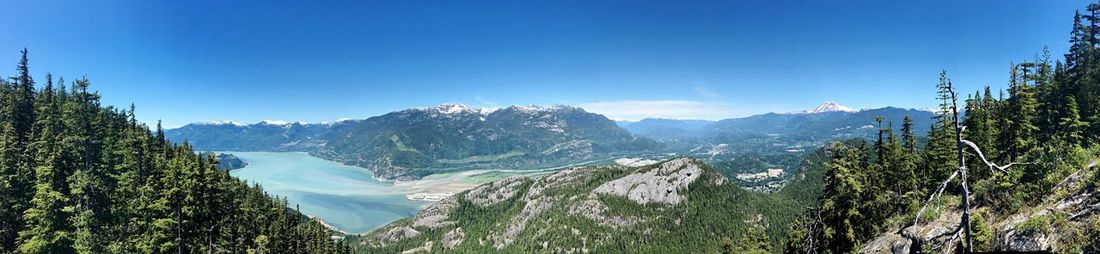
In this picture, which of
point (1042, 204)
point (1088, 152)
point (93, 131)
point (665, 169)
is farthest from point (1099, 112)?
point (665, 169)

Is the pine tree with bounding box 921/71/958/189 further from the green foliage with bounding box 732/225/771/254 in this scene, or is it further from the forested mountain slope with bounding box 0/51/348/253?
the forested mountain slope with bounding box 0/51/348/253

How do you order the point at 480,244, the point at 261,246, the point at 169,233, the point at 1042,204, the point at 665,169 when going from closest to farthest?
the point at 1042,204
the point at 169,233
the point at 261,246
the point at 480,244
the point at 665,169

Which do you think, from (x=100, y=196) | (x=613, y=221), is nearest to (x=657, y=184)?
(x=613, y=221)

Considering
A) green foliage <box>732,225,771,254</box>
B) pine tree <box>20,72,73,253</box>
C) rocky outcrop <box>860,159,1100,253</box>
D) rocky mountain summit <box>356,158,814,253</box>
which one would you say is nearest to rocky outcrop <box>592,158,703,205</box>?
rocky mountain summit <box>356,158,814,253</box>

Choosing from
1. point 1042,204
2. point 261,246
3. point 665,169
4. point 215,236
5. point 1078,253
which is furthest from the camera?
point 665,169

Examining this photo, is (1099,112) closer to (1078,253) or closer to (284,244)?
(1078,253)

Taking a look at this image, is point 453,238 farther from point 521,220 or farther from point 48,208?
point 48,208

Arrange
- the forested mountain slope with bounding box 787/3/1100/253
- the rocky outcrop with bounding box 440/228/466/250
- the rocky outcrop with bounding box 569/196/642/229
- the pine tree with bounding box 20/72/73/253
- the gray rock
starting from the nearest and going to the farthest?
the forested mountain slope with bounding box 787/3/1100/253 → the pine tree with bounding box 20/72/73/253 → the rocky outcrop with bounding box 569/196/642/229 → the gray rock → the rocky outcrop with bounding box 440/228/466/250
